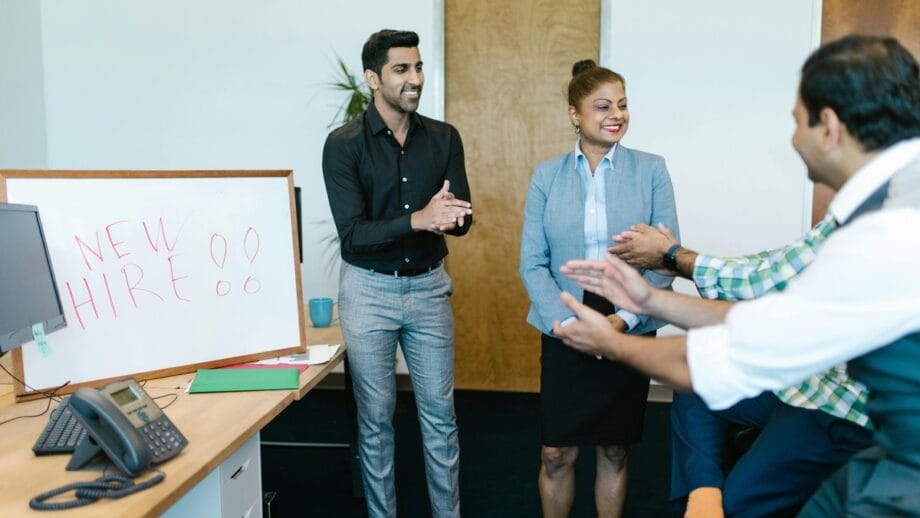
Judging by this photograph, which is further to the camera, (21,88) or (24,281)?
(21,88)

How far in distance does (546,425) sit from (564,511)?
313 mm

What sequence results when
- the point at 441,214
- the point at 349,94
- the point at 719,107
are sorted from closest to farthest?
the point at 441,214 → the point at 719,107 → the point at 349,94

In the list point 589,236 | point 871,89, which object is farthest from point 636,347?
point 589,236

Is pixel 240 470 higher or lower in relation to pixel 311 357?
lower

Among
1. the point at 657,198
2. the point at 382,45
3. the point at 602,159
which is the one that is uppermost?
the point at 382,45

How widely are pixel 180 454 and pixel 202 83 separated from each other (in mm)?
3474

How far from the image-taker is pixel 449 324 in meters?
2.42

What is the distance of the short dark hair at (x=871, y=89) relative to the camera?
3.71 feet

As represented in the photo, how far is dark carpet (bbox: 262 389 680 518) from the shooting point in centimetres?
291

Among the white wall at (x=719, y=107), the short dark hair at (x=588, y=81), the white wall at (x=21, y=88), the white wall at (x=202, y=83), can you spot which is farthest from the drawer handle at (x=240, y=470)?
the white wall at (x=21, y=88)

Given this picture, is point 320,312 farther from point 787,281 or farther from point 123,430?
point 787,281

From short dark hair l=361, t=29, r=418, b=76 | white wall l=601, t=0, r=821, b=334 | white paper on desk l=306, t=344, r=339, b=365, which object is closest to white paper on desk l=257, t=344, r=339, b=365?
white paper on desk l=306, t=344, r=339, b=365

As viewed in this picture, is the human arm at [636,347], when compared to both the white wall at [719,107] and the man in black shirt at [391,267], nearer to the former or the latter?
the man in black shirt at [391,267]

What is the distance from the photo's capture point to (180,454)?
141cm
